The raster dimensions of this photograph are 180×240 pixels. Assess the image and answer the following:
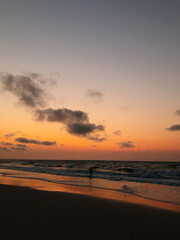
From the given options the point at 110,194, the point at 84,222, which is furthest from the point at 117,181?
the point at 84,222

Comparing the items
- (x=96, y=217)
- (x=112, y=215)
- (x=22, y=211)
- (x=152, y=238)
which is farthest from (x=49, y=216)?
(x=152, y=238)

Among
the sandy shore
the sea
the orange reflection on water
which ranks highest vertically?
the sandy shore

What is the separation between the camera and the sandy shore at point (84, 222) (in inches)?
231

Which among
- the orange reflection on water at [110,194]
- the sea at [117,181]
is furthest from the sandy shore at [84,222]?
the sea at [117,181]

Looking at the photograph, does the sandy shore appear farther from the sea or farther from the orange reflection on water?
the sea

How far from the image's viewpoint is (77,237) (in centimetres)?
565

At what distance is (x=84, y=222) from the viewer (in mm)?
6973

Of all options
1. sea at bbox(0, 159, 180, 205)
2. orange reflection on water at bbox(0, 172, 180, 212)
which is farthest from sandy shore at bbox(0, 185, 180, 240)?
sea at bbox(0, 159, 180, 205)

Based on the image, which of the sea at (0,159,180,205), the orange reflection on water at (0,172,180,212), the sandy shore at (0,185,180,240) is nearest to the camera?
the sandy shore at (0,185,180,240)

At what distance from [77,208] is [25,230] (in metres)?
3.43

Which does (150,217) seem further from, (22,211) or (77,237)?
(22,211)

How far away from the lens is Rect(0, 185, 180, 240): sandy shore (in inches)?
231

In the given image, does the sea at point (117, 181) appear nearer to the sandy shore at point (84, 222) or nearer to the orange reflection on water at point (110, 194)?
the orange reflection on water at point (110, 194)

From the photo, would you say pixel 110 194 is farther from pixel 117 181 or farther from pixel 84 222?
pixel 117 181
